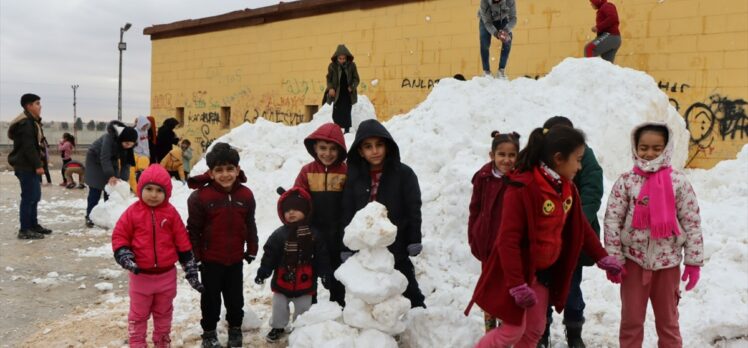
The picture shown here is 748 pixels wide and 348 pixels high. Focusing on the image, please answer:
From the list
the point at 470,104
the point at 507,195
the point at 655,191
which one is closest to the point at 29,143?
the point at 470,104

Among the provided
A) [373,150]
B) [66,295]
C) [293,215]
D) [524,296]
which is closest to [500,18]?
[373,150]

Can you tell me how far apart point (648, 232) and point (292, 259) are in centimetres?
243

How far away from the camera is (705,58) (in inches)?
351

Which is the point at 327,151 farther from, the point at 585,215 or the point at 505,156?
the point at 585,215

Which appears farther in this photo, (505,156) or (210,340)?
(210,340)

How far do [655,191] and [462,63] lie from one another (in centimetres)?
894

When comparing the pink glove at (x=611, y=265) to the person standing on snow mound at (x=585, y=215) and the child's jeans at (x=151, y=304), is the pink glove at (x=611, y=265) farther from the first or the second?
the child's jeans at (x=151, y=304)

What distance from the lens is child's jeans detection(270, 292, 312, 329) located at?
4.11m

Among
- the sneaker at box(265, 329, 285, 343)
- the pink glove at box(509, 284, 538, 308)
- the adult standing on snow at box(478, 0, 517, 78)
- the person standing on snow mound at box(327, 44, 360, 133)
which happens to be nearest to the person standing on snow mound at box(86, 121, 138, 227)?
the person standing on snow mound at box(327, 44, 360, 133)

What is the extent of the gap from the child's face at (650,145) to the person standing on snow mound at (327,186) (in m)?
2.05

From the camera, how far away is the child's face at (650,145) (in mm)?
3121

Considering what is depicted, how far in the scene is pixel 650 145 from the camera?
3.14 meters

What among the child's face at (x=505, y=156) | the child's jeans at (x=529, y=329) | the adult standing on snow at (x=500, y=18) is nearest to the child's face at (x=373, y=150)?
the child's face at (x=505, y=156)

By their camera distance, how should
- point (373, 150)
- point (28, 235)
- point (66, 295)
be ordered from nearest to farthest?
point (373, 150) → point (66, 295) → point (28, 235)
